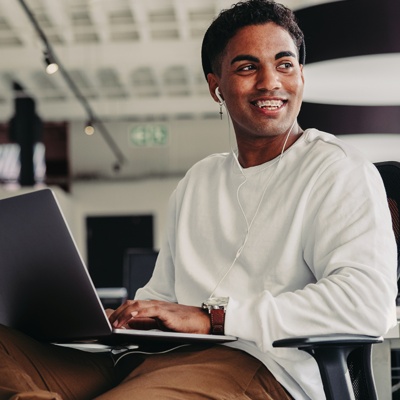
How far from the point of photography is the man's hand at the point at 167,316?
1.52 metres

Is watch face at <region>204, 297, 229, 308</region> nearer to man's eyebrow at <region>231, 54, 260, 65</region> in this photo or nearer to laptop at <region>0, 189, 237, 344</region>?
laptop at <region>0, 189, 237, 344</region>

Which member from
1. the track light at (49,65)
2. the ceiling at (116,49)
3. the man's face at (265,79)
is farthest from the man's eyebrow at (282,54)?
the ceiling at (116,49)

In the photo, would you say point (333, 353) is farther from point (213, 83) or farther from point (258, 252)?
point (213, 83)

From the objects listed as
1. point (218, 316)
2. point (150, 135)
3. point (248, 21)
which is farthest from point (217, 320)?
point (150, 135)

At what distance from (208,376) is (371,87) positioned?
3.20 metres

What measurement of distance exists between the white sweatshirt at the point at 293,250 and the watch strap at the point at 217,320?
20 mm

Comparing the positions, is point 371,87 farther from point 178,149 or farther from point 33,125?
point 178,149

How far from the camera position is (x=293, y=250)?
161cm

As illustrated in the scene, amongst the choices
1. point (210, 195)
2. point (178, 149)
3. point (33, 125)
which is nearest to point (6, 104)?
point (33, 125)

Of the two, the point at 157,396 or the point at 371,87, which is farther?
the point at 371,87

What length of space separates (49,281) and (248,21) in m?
0.81

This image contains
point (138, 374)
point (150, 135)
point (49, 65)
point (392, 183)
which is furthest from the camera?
point (150, 135)

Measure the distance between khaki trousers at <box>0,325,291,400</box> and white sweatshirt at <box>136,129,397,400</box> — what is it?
0.05 m

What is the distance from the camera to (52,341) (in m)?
1.58
